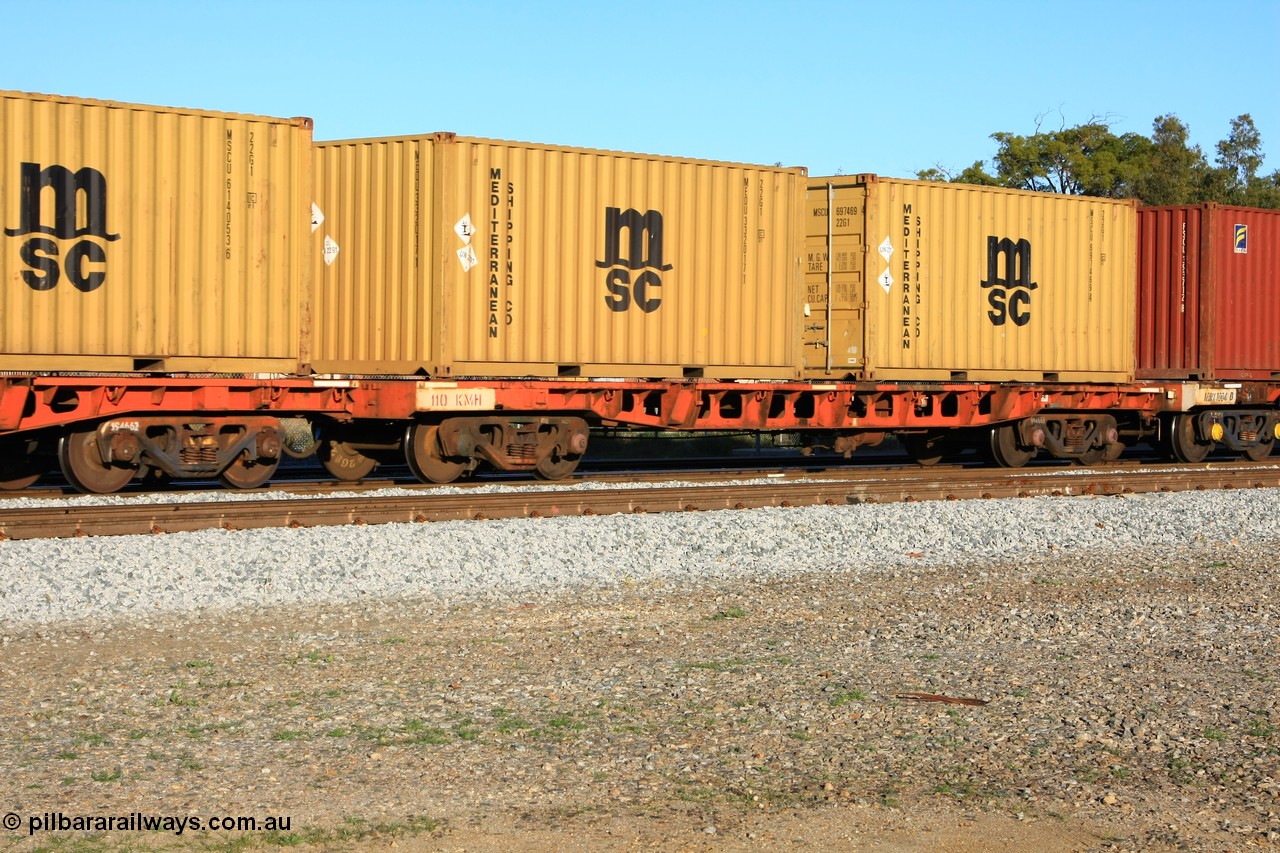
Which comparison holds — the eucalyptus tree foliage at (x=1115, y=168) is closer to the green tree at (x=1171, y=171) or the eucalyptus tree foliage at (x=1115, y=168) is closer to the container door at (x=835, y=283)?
the green tree at (x=1171, y=171)

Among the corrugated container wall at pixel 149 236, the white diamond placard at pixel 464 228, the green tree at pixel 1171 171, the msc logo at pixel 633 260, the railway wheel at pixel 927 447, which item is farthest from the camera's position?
the green tree at pixel 1171 171

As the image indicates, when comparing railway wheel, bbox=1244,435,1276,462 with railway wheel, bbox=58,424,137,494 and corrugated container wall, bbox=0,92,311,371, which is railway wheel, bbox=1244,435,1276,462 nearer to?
corrugated container wall, bbox=0,92,311,371

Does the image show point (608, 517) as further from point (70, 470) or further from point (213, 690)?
point (213, 690)

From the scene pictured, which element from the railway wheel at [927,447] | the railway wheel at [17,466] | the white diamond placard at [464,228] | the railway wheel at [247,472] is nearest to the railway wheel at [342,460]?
the railway wheel at [247,472]

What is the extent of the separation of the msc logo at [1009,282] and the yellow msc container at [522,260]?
3.86 meters

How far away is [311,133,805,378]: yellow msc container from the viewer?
49.6 feet

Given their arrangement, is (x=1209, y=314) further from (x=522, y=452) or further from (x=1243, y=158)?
(x=1243, y=158)

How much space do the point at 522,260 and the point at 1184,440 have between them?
430 inches

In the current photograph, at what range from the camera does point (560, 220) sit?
1567cm

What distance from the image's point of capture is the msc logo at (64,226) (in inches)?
511

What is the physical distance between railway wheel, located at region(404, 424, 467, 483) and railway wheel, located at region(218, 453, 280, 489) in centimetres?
149

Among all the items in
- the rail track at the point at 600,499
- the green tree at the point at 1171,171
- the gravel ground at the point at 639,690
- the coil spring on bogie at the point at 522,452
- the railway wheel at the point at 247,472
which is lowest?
the gravel ground at the point at 639,690

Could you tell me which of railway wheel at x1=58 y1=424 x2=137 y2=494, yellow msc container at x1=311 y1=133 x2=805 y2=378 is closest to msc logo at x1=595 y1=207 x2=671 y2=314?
yellow msc container at x1=311 y1=133 x2=805 y2=378

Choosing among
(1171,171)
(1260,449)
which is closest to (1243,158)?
(1171,171)
